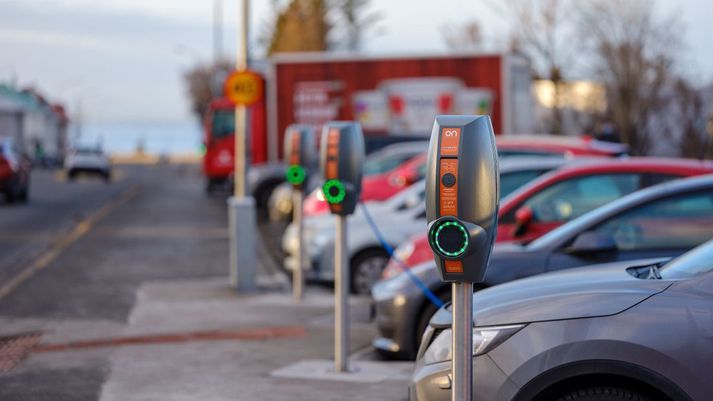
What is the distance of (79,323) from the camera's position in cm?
1061

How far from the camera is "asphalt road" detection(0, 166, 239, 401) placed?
8.12 metres

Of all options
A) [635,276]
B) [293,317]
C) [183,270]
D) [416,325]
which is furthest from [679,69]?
[635,276]

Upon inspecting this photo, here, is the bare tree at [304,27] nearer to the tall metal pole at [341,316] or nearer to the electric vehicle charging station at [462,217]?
the tall metal pole at [341,316]

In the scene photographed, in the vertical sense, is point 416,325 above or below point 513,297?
below

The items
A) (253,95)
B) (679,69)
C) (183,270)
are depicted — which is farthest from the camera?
(679,69)

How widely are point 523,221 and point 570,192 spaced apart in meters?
0.61

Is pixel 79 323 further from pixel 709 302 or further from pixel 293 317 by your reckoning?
pixel 709 302

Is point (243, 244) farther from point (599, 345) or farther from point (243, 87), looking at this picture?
point (599, 345)

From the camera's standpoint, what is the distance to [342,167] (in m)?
8.31

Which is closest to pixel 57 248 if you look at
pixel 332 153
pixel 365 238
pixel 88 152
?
pixel 365 238

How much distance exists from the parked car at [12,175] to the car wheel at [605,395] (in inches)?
979

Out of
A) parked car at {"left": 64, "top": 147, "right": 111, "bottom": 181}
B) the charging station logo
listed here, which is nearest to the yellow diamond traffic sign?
the charging station logo

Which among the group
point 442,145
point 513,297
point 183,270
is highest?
point 442,145

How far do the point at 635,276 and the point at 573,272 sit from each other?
1.28 feet
